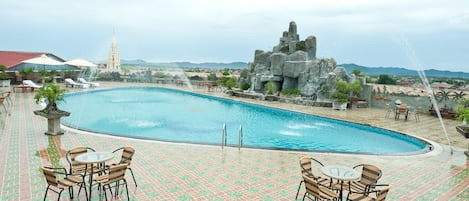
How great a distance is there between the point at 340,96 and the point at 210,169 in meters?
13.3

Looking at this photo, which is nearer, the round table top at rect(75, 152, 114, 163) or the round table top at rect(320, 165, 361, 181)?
the round table top at rect(320, 165, 361, 181)

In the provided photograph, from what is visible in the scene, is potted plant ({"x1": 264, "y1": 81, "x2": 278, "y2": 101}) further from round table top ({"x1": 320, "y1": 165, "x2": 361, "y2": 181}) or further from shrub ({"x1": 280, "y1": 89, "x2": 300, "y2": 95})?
round table top ({"x1": 320, "y1": 165, "x2": 361, "y2": 181})

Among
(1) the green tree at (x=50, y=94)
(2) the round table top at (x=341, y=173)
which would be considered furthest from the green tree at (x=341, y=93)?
(1) the green tree at (x=50, y=94)

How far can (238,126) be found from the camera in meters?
13.2

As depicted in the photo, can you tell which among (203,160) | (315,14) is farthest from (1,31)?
(203,160)

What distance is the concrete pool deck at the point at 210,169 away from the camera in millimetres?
5219

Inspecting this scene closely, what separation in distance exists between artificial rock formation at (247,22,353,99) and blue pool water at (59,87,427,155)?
15.6 feet

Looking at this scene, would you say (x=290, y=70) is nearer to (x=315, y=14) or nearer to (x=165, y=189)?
(x=315, y=14)

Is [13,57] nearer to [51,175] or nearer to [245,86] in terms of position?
[245,86]

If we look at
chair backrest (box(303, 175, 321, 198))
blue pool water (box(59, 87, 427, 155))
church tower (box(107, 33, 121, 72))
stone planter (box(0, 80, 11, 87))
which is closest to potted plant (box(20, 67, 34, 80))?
stone planter (box(0, 80, 11, 87))

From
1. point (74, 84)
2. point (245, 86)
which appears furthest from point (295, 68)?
point (74, 84)

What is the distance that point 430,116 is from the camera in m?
16.2

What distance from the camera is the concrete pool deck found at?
5219 millimetres

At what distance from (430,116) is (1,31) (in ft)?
142
